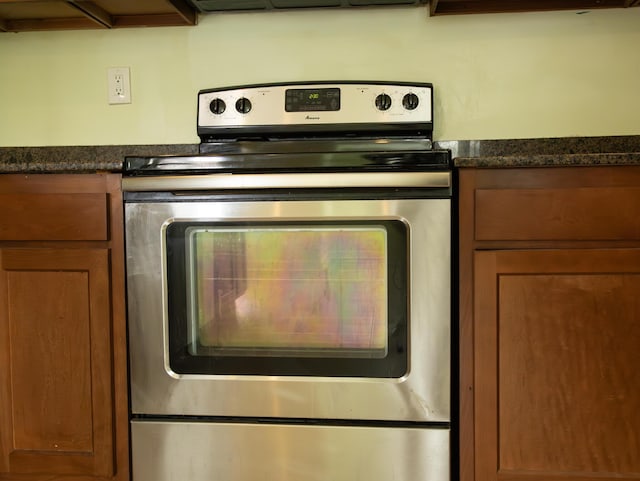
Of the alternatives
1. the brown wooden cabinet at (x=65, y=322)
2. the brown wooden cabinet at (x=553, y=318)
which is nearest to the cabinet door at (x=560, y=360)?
the brown wooden cabinet at (x=553, y=318)

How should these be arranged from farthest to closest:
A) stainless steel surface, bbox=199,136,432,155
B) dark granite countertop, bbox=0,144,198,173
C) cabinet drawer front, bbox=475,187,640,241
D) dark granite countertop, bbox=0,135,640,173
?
dark granite countertop, bbox=0,144,198,173, stainless steel surface, bbox=199,136,432,155, dark granite countertop, bbox=0,135,640,173, cabinet drawer front, bbox=475,187,640,241

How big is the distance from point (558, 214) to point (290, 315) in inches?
23.3

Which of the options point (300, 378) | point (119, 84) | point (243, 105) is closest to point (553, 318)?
point (300, 378)

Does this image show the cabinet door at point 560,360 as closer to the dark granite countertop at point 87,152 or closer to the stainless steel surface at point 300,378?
the stainless steel surface at point 300,378

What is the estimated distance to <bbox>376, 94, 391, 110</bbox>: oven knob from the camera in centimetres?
150

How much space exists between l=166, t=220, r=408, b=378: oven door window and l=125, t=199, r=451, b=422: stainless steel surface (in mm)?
22

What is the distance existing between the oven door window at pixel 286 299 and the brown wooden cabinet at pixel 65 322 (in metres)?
0.15

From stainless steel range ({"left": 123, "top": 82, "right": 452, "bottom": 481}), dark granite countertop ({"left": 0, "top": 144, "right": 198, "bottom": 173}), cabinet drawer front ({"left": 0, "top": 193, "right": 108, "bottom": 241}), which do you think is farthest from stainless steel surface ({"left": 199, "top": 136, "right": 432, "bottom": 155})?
cabinet drawer front ({"left": 0, "top": 193, "right": 108, "bottom": 241})

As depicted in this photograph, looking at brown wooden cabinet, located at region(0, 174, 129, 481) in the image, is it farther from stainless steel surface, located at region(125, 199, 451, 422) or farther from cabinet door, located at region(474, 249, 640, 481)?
cabinet door, located at region(474, 249, 640, 481)

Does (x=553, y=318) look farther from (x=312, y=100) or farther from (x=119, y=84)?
(x=119, y=84)

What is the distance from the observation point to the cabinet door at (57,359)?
3.82 feet

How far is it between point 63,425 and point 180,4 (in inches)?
45.3

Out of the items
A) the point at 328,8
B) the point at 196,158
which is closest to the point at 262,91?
the point at 328,8

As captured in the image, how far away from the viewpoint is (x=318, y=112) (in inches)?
60.0
